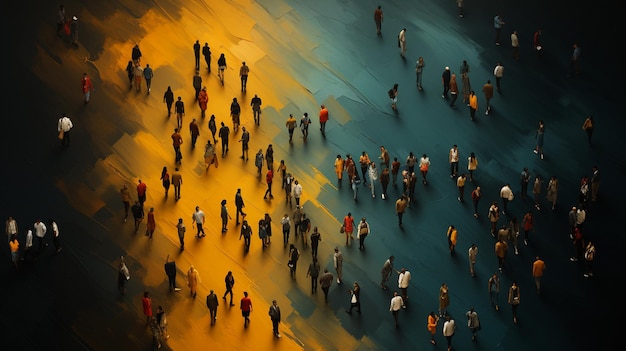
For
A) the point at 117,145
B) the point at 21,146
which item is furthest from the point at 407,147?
the point at 21,146

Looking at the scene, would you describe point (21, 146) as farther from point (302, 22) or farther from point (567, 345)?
point (567, 345)

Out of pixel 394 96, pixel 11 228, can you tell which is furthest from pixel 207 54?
pixel 11 228

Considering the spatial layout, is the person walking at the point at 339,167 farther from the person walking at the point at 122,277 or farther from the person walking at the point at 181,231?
the person walking at the point at 122,277

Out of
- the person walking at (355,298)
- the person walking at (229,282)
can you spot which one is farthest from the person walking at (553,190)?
the person walking at (229,282)

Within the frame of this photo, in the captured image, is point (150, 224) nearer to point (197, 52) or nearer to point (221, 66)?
point (221, 66)

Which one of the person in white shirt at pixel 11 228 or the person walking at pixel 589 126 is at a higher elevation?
the person in white shirt at pixel 11 228

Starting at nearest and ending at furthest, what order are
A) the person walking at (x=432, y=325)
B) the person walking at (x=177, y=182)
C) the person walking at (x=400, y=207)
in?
the person walking at (x=432, y=325)
the person walking at (x=177, y=182)
the person walking at (x=400, y=207)
